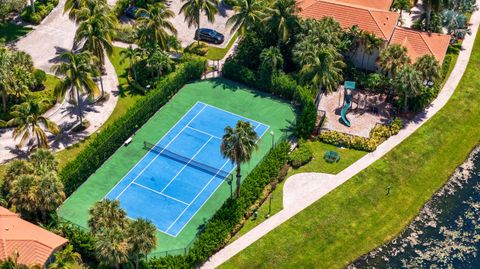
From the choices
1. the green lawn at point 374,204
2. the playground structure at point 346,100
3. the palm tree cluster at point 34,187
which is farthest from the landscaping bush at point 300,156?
the palm tree cluster at point 34,187

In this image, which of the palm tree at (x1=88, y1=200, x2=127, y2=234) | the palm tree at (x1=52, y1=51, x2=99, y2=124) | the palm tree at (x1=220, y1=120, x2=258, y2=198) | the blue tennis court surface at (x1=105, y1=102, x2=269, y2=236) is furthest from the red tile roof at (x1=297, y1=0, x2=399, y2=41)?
the palm tree at (x1=88, y1=200, x2=127, y2=234)

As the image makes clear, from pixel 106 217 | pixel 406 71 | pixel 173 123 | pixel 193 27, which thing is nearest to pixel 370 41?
pixel 406 71

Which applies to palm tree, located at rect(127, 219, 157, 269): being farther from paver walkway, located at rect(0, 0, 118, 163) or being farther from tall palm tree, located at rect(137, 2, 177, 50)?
tall palm tree, located at rect(137, 2, 177, 50)

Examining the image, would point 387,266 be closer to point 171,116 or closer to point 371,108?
point 371,108

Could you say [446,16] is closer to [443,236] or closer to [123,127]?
[443,236]

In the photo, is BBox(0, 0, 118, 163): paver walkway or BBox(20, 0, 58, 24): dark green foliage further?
BBox(20, 0, 58, 24): dark green foliage
